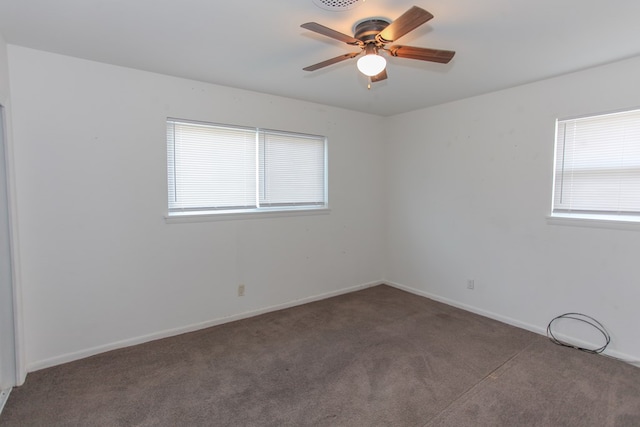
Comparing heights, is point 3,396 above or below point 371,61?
below

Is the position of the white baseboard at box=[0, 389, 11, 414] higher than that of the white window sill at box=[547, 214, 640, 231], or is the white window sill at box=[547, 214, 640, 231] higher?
the white window sill at box=[547, 214, 640, 231]

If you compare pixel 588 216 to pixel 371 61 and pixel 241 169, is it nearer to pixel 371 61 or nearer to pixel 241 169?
pixel 371 61

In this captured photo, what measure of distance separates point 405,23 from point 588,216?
248cm

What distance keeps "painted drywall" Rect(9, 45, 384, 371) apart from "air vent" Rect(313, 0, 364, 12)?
70.3 inches

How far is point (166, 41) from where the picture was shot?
228 cm

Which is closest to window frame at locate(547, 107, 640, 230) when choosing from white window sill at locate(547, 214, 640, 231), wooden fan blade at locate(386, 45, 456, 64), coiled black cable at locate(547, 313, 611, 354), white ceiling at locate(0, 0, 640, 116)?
white window sill at locate(547, 214, 640, 231)

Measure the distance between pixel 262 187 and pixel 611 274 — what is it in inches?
130

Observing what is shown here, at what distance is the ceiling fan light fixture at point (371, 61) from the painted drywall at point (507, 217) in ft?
6.72

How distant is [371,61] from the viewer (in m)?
1.93

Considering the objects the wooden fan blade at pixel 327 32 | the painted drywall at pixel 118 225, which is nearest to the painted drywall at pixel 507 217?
the painted drywall at pixel 118 225

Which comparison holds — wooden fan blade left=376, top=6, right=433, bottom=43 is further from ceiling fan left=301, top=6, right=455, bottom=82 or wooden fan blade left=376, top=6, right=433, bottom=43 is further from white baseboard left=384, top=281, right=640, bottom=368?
white baseboard left=384, top=281, right=640, bottom=368

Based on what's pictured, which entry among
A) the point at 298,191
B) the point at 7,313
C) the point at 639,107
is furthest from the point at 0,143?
the point at 639,107

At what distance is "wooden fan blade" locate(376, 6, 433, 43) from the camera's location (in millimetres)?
1539

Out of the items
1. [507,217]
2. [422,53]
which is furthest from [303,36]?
[507,217]
